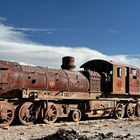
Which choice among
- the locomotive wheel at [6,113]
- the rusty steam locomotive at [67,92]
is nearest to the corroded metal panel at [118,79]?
the rusty steam locomotive at [67,92]

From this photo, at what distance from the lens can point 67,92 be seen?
78.7 feet

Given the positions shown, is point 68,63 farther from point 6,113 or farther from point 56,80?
point 6,113

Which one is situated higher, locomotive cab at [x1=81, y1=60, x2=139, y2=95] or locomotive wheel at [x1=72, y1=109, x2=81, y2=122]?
locomotive cab at [x1=81, y1=60, x2=139, y2=95]

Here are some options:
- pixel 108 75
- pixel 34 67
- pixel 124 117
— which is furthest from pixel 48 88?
pixel 124 117

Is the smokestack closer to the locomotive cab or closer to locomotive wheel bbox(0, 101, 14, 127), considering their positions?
the locomotive cab

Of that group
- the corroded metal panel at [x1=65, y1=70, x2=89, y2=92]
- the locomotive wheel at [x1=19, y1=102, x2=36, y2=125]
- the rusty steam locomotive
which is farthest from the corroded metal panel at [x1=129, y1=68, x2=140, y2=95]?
the locomotive wheel at [x1=19, y1=102, x2=36, y2=125]

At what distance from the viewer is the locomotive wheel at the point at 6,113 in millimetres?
19641

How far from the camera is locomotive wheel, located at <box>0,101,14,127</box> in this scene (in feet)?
64.4

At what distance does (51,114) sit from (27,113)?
188 cm

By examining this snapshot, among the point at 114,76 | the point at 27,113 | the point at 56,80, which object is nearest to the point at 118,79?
the point at 114,76

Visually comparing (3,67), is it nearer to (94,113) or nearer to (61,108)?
(61,108)

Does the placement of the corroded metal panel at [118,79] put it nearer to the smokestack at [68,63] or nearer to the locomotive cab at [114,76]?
the locomotive cab at [114,76]

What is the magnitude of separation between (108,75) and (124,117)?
3.79 m

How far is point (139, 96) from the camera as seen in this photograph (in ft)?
98.5
